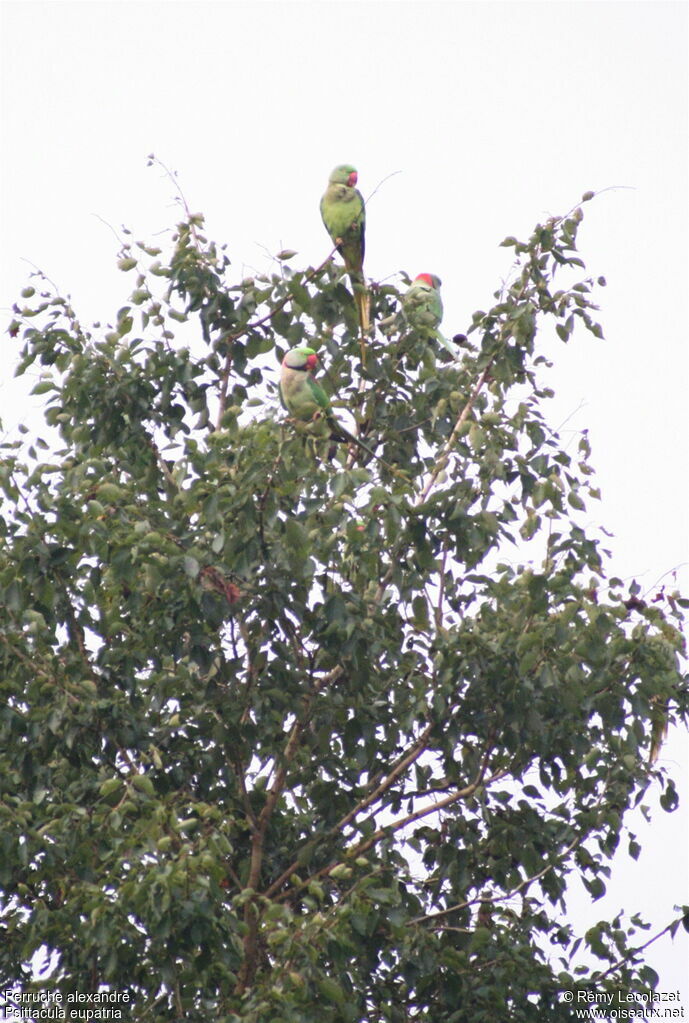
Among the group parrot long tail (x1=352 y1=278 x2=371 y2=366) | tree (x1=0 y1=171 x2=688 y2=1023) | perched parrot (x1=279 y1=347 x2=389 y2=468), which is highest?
perched parrot (x1=279 y1=347 x2=389 y2=468)

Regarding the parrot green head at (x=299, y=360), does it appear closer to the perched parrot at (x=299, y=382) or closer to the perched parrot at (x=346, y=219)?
the perched parrot at (x=299, y=382)

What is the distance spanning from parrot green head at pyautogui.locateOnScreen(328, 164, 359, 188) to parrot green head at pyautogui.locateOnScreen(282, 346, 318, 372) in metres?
1.85

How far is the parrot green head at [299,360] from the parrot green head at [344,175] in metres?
1.85

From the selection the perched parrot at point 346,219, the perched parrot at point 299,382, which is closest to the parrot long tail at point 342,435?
the perched parrot at point 299,382

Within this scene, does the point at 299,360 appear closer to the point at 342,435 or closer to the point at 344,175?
the point at 342,435

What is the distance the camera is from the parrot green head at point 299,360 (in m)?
5.50

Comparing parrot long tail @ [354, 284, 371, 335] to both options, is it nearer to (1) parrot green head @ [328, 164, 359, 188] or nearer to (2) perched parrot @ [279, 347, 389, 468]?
(2) perched parrot @ [279, 347, 389, 468]

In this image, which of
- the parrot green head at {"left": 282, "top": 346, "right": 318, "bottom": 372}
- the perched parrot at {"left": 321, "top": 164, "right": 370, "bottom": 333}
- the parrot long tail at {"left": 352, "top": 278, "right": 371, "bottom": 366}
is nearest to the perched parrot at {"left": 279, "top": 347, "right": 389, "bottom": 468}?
the parrot green head at {"left": 282, "top": 346, "right": 318, "bottom": 372}

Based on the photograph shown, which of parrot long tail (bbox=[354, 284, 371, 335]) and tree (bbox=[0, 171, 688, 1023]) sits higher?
parrot long tail (bbox=[354, 284, 371, 335])

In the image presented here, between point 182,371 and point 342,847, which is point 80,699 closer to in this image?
point 342,847

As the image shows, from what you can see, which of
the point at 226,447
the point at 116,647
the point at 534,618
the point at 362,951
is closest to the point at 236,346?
the point at 226,447

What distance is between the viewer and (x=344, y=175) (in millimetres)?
7223

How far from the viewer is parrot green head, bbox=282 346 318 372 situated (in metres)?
5.50

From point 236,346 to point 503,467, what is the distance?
149 centimetres
